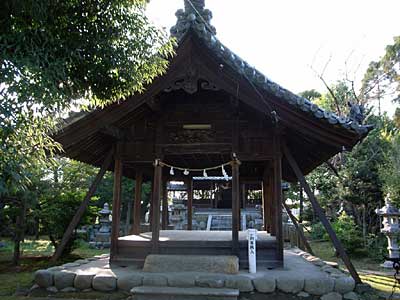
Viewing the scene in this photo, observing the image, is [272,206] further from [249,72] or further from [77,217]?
[77,217]

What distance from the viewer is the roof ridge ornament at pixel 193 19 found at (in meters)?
6.02

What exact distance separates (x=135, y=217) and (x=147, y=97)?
166 inches

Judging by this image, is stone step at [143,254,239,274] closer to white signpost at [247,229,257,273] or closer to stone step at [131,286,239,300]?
white signpost at [247,229,257,273]

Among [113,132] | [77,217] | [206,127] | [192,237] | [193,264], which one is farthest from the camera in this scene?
[192,237]

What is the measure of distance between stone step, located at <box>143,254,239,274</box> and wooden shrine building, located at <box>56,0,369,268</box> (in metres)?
0.51

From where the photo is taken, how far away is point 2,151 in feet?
10.4

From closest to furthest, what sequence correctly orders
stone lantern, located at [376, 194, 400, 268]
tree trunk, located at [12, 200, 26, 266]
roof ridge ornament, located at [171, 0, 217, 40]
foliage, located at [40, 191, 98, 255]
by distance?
roof ridge ornament, located at [171, 0, 217, 40]
tree trunk, located at [12, 200, 26, 266]
foliage, located at [40, 191, 98, 255]
stone lantern, located at [376, 194, 400, 268]

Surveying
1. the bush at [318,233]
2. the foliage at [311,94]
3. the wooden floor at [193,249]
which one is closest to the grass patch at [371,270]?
the wooden floor at [193,249]

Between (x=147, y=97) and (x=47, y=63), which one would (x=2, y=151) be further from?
(x=147, y=97)

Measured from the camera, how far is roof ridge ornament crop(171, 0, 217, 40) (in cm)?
602

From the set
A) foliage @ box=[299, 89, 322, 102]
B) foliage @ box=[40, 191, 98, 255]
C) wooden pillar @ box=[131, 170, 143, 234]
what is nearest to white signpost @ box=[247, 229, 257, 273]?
wooden pillar @ box=[131, 170, 143, 234]

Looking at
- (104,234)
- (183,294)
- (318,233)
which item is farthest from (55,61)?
(318,233)

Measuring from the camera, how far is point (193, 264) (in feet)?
20.3

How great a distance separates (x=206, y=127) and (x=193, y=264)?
2839mm
